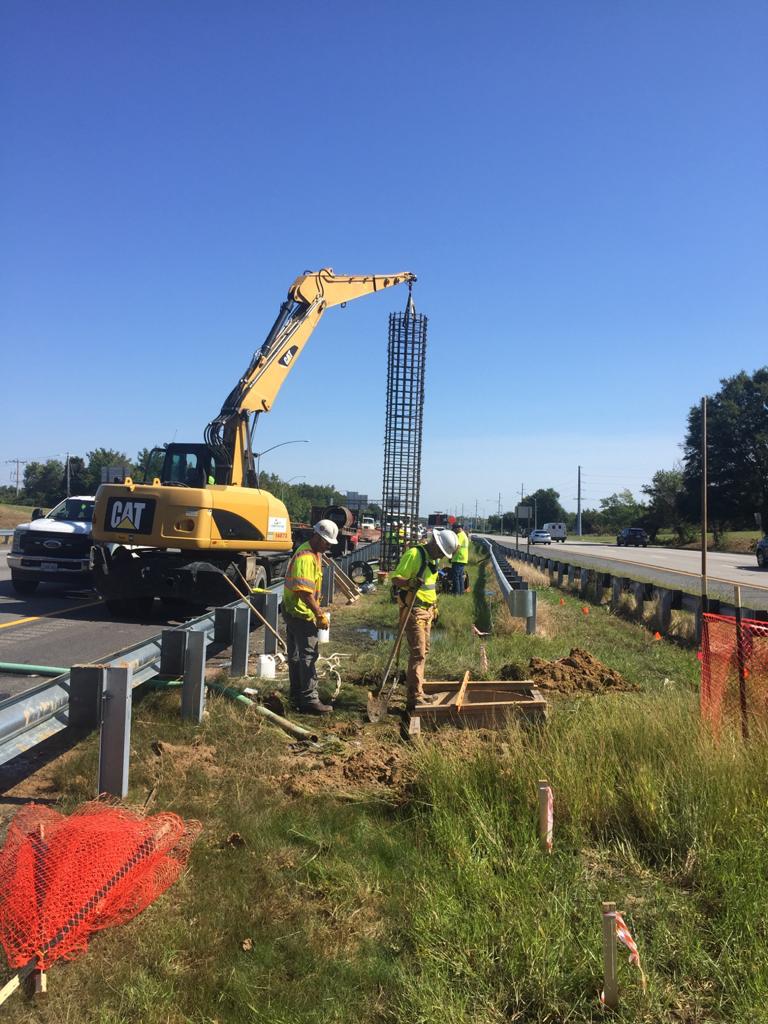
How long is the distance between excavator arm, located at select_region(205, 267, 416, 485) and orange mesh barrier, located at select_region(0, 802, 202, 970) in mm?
10801

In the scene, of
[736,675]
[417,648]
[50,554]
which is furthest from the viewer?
[50,554]

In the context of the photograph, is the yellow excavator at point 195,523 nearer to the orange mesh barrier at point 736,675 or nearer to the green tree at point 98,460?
the orange mesh barrier at point 736,675

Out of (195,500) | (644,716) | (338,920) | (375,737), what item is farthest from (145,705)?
(195,500)

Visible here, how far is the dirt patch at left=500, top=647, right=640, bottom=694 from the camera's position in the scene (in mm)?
8164

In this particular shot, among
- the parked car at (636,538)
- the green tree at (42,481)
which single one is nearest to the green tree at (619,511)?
the parked car at (636,538)

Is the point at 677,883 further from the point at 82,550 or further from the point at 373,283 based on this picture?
the point at 373,283

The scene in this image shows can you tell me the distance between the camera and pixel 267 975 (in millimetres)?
3244

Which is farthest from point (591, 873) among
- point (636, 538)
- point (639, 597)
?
point (636, 538)

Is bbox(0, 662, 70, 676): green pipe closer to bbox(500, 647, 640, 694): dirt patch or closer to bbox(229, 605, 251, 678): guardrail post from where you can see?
bbox(229, 605, 251, 678): guardrail post

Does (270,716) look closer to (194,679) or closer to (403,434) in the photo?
(194,679)

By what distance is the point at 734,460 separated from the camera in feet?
233

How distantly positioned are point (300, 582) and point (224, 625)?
1.43 meters

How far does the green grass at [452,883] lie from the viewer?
307 cm

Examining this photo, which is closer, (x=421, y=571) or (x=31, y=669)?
(x=31, y=669)
